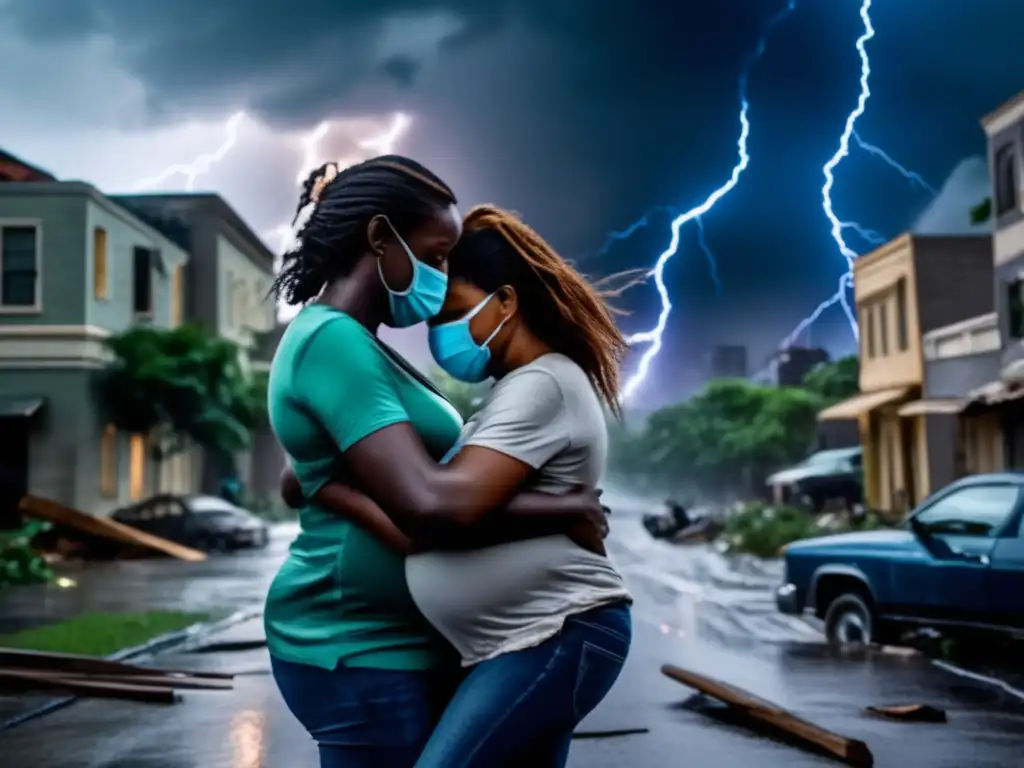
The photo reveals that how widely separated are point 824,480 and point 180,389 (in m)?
12.7

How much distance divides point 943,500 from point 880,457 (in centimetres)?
1502

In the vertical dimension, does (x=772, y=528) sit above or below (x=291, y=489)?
below

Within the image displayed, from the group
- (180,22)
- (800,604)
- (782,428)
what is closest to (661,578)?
(800,604)

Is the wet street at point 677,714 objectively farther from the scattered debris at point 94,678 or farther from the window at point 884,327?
the window at point 884,327

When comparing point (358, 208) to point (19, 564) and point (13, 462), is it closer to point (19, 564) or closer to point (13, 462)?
point (19, 564)

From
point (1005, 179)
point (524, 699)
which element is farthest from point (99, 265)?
point (524, 699)

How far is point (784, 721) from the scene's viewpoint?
757 centimetres

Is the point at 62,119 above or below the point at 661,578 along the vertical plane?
above

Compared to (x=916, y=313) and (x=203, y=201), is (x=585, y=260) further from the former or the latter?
(x=203, y=201)

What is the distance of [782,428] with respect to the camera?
42.5m

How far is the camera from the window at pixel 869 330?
27.5m

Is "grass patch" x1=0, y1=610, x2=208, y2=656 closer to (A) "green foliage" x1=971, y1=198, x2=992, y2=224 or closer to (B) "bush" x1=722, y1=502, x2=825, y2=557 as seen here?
(B) "bush" x1=722, y1=502, x2=825, y2=557

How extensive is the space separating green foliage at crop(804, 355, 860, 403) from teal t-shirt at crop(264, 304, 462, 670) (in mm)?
28996

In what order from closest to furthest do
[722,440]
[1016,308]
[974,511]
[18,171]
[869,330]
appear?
[974,511], [1016,308], [18,171], [869,330], [722,440]
